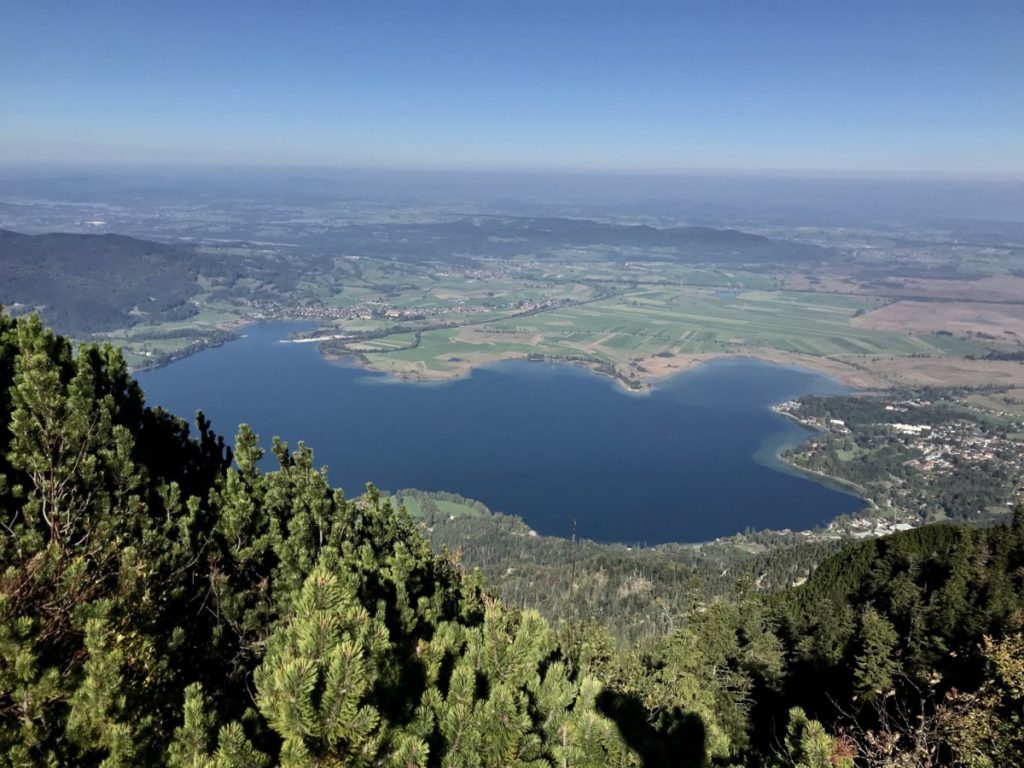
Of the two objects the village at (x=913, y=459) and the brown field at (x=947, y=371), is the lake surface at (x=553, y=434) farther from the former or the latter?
the brown field at (x=947, y=371)

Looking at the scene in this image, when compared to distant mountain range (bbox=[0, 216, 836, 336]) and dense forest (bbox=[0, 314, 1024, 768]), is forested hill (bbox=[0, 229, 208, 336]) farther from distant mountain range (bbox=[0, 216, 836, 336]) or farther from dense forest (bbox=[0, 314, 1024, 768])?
dense forest (bbox=[0, 314, 1024, 768])

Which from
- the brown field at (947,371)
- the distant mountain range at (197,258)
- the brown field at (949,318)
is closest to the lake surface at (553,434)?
the brown field at (947,371)

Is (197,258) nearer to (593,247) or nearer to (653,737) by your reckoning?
(593,247)

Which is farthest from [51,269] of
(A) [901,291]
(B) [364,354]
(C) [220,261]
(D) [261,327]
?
(A) [901,291]

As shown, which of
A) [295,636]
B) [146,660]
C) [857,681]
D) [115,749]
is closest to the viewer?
[115,749]

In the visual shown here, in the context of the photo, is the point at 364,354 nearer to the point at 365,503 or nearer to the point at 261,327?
the point at 261,327

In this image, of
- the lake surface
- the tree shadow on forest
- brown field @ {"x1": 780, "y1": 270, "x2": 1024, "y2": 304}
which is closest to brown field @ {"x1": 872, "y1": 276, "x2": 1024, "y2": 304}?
brown field @ {"x1": 780, "y1": 270, "x2": 1024, "y2": 304}
